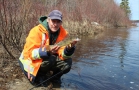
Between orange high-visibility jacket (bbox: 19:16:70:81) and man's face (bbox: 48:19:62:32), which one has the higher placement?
man's face (bbox: 48:19:62:32)

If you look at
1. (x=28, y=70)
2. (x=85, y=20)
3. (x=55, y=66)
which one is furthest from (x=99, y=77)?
(x=85, y=20)

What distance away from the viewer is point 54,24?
4.46 meters

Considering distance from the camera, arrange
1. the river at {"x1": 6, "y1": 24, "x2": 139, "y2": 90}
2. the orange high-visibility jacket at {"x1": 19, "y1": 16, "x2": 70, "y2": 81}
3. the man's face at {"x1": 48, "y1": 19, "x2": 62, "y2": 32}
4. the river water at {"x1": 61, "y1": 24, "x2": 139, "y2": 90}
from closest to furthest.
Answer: the orange high-visibility jacket at {"x1": 19, "y1": 16, "x2": 70, "y2": 81} < the man's face at {"x1": 48, "y1": 19, "x2": 62, "y2": 32} < the river at {"x1": 6, "y1": 24, "x2": 139, "y2": 90} < the river water at {"x1": 61, "y1": 24, "x2": 139, "y2": 90}

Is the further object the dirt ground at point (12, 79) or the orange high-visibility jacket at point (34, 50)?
the dirt ground at point (12, 79)

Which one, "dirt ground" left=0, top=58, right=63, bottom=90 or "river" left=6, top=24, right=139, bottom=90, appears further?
"river" left=6, top=24, right=139, bottom=90

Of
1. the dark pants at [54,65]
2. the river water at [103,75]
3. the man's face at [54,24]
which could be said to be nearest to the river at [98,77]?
the river water at [103,75]

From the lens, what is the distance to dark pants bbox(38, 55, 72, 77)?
4555mm

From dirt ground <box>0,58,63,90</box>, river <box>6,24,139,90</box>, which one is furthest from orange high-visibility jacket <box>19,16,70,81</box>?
river <box>6,24,139,90</box>

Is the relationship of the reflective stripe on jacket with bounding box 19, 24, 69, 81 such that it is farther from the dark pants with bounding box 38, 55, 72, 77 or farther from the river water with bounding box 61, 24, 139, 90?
the river water with bounding box 61, 24, 139, 90

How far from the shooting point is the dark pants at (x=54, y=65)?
4555 mm

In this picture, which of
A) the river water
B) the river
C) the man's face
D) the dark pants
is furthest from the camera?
the river water

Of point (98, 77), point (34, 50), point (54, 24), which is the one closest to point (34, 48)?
point (34, 50)

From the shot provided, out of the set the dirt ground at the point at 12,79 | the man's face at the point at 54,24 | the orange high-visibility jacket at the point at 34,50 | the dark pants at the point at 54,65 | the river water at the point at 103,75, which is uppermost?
the man's face at the point at 54,24

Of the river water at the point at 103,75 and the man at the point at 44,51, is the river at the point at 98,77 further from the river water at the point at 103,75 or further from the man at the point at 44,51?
the man at the point at 44,51
